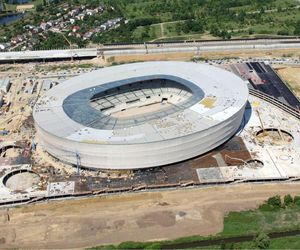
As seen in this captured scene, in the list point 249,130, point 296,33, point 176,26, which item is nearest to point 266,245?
point 249,130

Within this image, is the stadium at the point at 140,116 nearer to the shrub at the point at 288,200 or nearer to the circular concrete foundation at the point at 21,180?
the circular concrete foundation at the point at 21,180

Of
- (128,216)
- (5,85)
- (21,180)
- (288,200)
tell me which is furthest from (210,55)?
(128,216)

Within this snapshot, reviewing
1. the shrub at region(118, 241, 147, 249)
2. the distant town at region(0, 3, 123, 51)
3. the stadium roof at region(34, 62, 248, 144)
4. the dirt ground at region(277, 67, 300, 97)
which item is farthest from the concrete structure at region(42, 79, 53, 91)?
the shrub at region(118, 241, 147, 249)

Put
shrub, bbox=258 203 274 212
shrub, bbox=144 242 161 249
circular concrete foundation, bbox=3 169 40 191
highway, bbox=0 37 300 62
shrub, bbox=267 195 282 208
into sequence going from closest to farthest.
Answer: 1. shrub, bbox=144 242 161 249
2. shrub, bbox=258 203 274 212
3. shrub, bbox=267 195 282 208
4. circular concrete foundation, bbox=3 169 40 191
5. highway, bbox=0 37 300 62

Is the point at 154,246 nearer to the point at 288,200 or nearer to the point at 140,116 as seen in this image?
the point at 288,200

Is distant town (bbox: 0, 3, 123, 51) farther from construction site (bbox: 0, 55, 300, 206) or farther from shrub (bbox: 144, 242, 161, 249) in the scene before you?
shrub (bbox: 144, 242, 161, 249)

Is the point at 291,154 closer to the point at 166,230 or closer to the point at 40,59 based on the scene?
the point at 166,230
